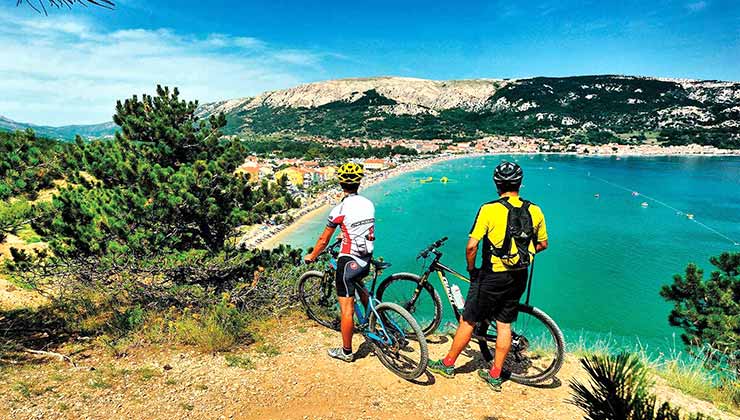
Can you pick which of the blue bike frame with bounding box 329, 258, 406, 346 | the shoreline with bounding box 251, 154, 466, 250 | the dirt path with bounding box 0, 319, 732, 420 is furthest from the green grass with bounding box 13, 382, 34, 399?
the shoreline with bounding box 251, 154, 466, 250

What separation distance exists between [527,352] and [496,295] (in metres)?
1.58

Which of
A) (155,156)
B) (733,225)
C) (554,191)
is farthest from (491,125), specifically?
(155,156)

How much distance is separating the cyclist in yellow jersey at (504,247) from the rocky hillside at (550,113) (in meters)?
148

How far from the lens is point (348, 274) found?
11.5 feet

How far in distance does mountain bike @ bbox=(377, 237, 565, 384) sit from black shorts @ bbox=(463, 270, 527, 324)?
0.15 meters

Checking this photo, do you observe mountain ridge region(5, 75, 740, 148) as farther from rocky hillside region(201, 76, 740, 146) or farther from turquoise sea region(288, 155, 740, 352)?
turquoise sea region(288, 155, 740, 352)

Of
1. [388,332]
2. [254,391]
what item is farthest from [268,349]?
[388,332]

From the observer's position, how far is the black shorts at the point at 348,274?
3498 millimetres

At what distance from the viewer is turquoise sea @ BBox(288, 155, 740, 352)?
24609mm

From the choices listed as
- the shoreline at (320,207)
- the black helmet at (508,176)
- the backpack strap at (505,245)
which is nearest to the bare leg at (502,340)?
the backpack strap at (505,245)

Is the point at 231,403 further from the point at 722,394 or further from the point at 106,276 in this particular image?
the point at 722,394

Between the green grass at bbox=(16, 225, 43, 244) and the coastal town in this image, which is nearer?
the green grass at bbox=(16, 225, 43, 244)

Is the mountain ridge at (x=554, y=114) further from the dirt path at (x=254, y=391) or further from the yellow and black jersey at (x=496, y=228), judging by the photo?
the yellow and black jersey at (x=496, y=228)

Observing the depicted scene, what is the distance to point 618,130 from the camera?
142375 millimetres
